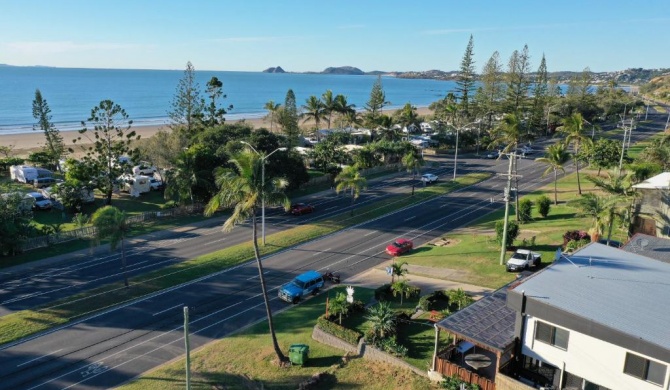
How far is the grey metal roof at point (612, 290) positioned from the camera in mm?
17234

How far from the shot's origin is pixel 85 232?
43.9 m

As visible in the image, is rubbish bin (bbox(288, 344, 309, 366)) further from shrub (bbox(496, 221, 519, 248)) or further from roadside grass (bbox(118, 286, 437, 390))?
shrub (bbox(496, 221, 519, 248))

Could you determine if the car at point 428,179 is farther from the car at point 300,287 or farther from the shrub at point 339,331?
the shrub at point 339,331

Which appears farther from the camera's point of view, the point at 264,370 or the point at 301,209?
the point at 301,209

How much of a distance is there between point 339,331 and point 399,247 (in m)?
16.4

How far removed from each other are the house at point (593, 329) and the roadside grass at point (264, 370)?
4889mm

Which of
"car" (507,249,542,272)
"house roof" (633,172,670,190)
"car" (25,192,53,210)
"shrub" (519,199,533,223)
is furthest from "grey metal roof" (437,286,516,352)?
"car" (25,192,53,210)

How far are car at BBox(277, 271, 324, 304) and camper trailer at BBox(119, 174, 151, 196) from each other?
33399 mm

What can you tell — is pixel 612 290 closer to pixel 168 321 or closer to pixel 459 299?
pixel 459 299

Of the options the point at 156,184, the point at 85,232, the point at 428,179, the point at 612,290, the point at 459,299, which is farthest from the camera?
the point at 428,179

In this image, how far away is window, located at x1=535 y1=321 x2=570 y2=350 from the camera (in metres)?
18.6

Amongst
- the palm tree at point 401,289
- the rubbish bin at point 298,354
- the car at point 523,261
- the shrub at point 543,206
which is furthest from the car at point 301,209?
the rubbish bin at point 298,354

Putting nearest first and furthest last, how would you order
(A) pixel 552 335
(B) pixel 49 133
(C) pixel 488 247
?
(A) pixel 552 335 < (C) pixel 488 247 < (B) pixel 49 133

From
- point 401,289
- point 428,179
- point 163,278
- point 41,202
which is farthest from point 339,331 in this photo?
point 428,179
